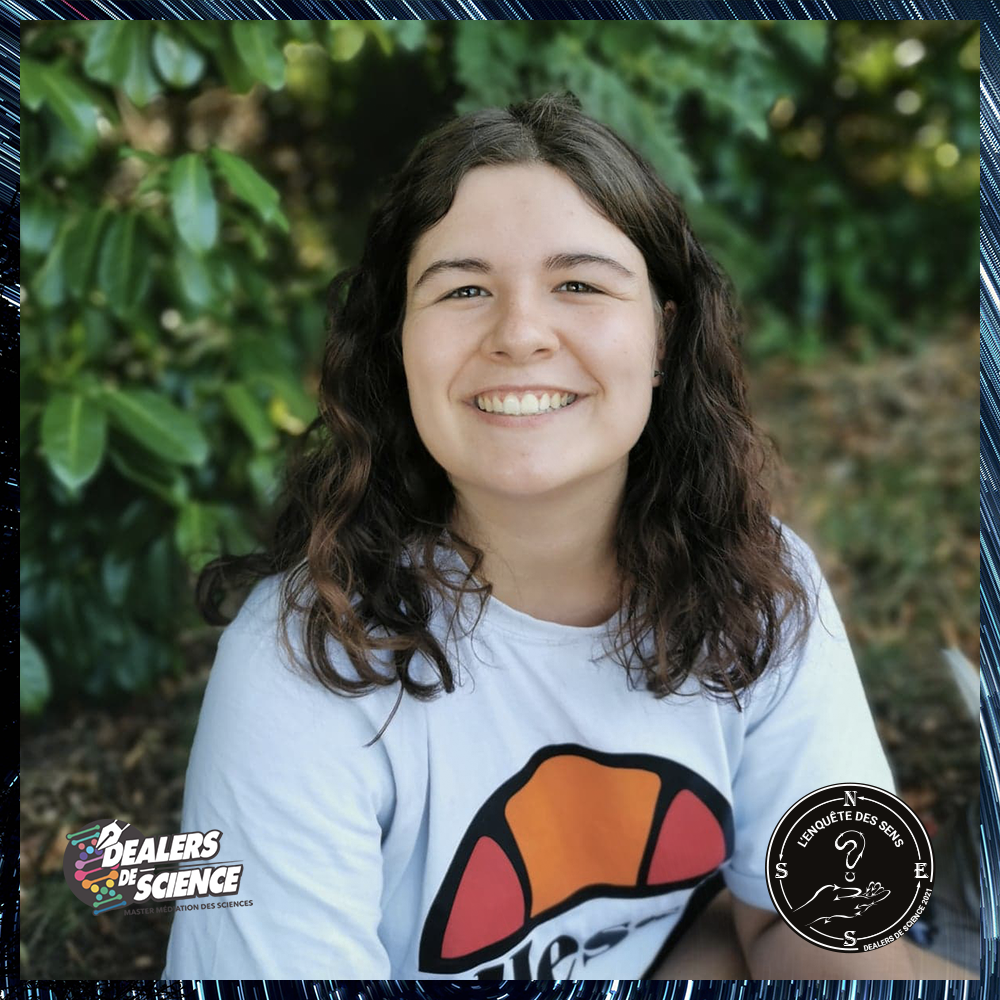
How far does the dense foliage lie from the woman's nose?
0.43m

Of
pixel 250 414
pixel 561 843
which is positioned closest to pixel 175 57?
pixel 250 414

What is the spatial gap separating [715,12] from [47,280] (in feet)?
3.84

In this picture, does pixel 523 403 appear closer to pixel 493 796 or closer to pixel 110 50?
pixel 493 796

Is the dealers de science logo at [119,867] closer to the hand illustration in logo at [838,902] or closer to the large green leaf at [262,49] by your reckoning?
the hand illustration in logo at [838,902]

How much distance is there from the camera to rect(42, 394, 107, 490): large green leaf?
1.62 metres

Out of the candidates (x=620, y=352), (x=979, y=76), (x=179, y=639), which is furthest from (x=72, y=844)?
(x=979, y=76)

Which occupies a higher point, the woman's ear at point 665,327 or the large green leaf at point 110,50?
the large green leaf at point 110,50

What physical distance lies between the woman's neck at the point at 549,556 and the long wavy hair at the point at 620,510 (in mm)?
26

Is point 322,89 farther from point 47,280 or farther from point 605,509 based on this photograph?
point 605,509

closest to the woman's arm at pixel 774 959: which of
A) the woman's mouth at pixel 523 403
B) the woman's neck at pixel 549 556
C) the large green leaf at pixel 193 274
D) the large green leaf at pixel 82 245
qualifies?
the woman's neck at pixel 549 556

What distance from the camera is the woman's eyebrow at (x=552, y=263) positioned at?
137 cm

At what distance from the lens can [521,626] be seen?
57.8 inches

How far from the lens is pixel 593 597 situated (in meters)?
1.53

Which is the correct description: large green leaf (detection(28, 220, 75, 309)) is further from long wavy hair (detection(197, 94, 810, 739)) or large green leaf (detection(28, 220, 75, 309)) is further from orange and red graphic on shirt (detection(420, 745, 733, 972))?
orange and red graphic on shirt (detection(420, 745, 733, 972))
